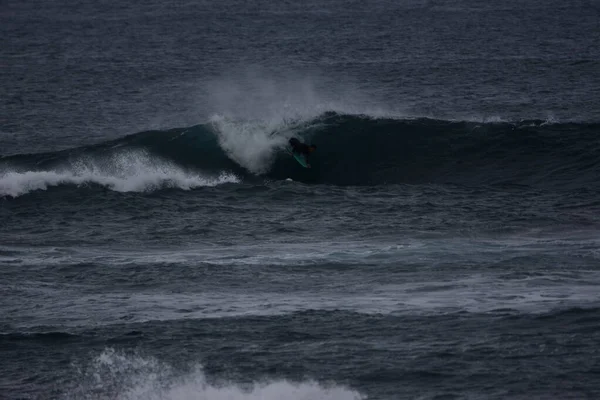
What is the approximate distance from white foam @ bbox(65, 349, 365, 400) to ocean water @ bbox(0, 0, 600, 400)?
1.5 inches

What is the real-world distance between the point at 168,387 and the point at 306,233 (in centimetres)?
1010

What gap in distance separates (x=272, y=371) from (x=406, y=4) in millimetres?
83935

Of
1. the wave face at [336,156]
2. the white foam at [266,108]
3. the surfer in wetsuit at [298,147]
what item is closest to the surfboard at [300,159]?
the surfer in wetsuit at [298,147]

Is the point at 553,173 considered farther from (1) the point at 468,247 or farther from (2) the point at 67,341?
(2) the point at 67,341

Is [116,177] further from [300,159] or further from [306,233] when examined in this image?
[306,233]

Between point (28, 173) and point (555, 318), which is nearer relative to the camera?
point (555, 318)

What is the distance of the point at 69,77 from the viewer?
197 ft

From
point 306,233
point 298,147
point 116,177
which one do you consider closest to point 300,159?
point 298,147

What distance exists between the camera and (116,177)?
1339 inches

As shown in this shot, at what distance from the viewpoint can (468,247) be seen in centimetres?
2447

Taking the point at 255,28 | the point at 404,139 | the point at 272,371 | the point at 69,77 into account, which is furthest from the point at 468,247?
the point at 255,28

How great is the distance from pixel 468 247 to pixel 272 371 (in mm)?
8226

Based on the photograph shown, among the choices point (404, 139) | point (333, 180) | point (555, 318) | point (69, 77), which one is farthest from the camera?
point (69, 77)

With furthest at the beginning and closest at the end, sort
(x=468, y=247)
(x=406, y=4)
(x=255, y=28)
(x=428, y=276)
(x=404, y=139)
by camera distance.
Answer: (x=406, y=4), (x=255, y=28), (x=404, y=139), (x=468, y=247), (x=428, y=276)
